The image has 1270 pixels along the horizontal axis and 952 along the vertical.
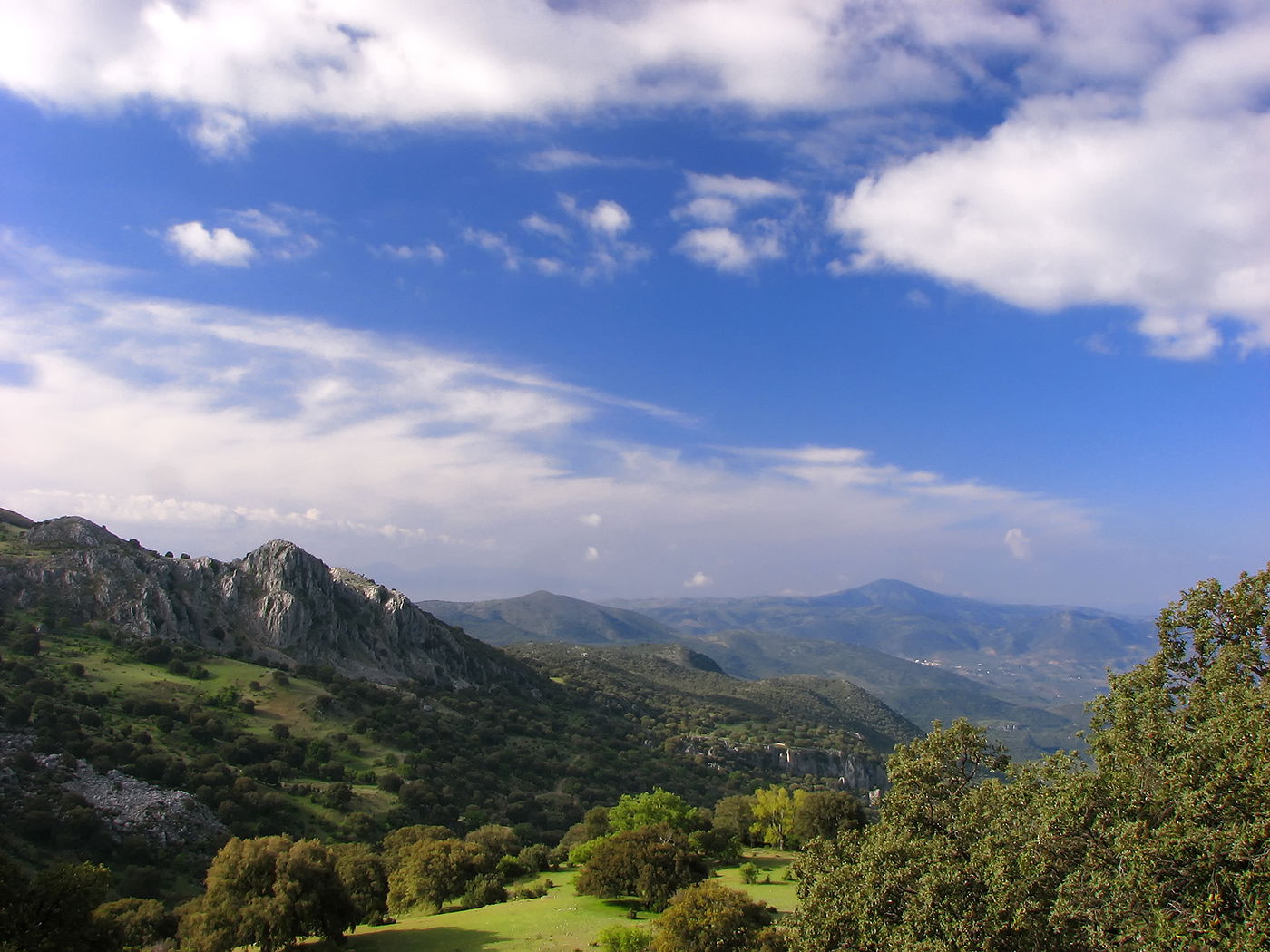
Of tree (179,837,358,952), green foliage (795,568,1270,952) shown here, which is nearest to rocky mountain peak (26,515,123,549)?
tree (179,837,358,952)

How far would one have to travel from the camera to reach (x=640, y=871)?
127 feet

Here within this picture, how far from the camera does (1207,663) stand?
22.5 m

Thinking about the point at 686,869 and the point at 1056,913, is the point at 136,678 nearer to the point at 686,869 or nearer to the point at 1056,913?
the point at 686,869

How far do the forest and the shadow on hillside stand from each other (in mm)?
1288

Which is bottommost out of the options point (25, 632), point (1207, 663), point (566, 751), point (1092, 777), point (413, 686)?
point (566, 751)

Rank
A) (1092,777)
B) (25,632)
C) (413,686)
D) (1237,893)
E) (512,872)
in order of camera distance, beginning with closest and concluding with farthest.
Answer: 1. (1237,893)
2. (1092,777)
3. (512,872)
4. (25,632)
5. (413,686)

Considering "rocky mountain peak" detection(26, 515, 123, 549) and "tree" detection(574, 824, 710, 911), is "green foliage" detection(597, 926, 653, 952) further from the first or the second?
"rocky mountain peak" detection(26, 515, 123, 549)

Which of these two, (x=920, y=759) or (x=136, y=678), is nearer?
(x=920, y=759)

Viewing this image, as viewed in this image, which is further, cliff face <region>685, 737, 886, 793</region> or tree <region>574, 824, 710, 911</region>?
cliff face <region>685, 737, 886, 793</region>

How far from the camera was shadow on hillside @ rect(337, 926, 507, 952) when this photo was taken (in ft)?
101

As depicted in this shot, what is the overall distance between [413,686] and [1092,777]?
347 feet

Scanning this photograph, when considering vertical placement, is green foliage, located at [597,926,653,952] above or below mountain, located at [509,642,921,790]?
above

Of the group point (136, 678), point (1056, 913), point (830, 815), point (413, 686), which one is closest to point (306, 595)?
point (413, 686)

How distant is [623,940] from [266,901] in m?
14.6
